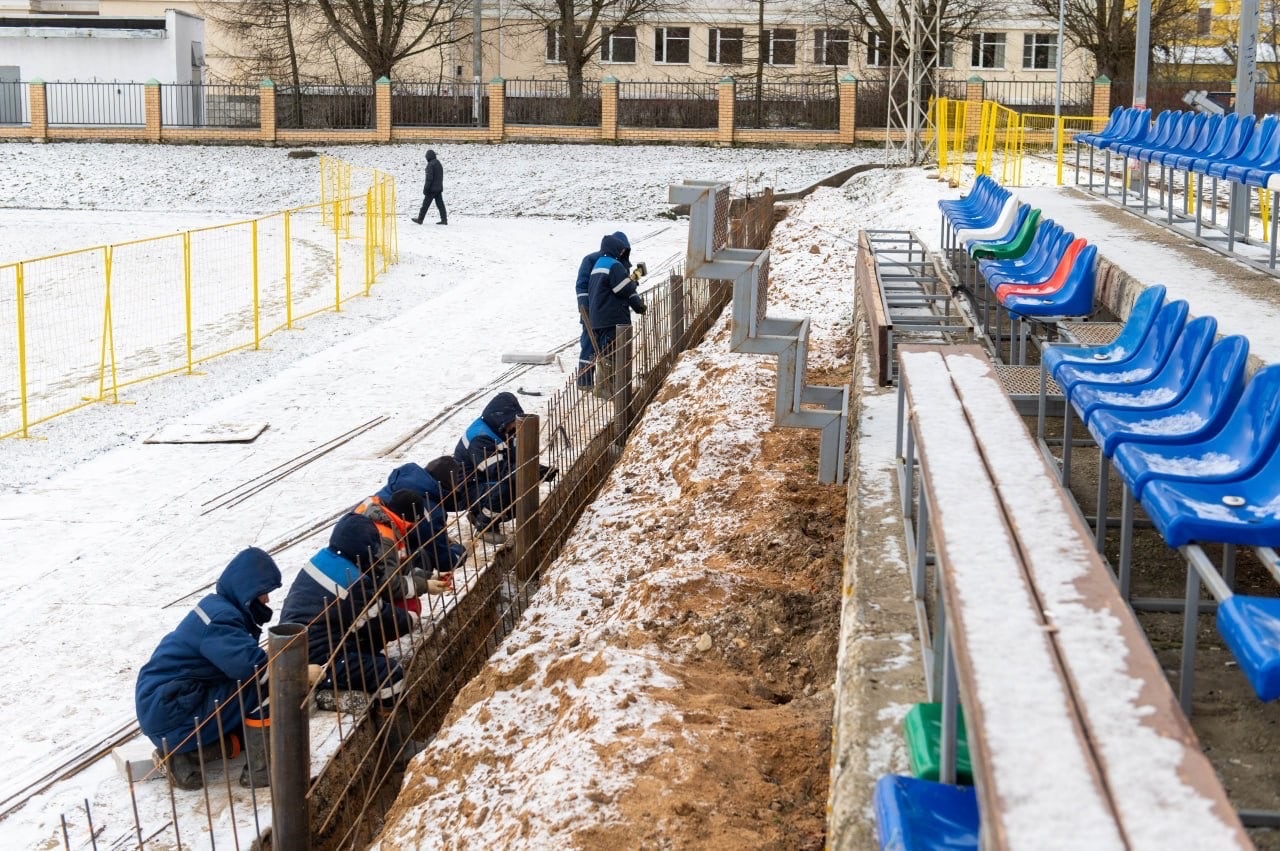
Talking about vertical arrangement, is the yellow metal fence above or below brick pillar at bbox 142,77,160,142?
below

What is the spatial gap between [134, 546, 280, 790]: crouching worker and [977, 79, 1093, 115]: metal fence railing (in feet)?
115

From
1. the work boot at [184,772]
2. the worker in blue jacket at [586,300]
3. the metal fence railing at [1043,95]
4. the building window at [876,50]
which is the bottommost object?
the work boot at [184,772]

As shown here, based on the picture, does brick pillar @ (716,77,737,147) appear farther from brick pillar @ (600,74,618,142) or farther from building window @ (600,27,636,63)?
building window @ (600,27,636,63)

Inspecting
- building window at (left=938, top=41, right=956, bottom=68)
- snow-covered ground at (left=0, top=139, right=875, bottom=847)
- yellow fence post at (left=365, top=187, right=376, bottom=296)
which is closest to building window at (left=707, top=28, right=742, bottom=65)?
building window at (left=938, top=41, right=956, bottom=68)

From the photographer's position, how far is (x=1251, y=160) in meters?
10.6

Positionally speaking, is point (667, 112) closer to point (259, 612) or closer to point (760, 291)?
point (760, 291)

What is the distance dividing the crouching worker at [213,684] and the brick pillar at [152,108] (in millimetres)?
36844

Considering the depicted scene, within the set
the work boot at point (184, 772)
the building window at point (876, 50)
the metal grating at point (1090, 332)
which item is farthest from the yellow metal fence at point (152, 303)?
the building window at point (876, 50)

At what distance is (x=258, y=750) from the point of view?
6207 mm

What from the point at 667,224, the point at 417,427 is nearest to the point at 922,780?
the point at 417,427

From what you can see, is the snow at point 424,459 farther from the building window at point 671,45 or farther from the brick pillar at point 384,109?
the building window at point 671,45

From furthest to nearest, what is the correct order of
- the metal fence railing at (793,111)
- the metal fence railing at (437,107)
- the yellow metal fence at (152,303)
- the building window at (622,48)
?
1. the building window at (622,48)
2. the metal fence railing at (437,107)
3. the metal fence railing at (793,111)
4. the yellow metal fence at (152,303)

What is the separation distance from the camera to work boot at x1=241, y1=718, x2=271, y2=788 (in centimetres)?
614

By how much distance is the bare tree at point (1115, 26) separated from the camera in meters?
43.3
